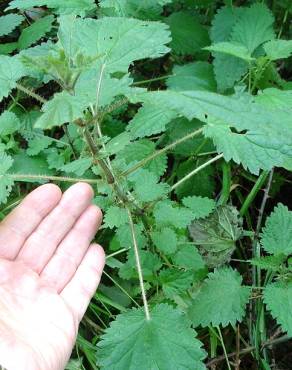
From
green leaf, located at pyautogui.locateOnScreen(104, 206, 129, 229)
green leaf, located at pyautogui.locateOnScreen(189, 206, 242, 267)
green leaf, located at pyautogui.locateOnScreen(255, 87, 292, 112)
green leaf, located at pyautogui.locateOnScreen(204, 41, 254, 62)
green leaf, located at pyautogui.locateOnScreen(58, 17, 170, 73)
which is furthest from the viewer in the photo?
green leaf, located at pyautogui.locateOnScreen(189, 206, 242, 267)

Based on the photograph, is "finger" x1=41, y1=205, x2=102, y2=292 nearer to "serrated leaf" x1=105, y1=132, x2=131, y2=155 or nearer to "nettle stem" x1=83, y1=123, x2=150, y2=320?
"nettle stem" x1=83, y1=123, x2=150, y2=320

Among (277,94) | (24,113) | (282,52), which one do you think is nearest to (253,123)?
(277,94)

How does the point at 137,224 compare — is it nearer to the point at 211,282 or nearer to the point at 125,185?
the point at 125,185

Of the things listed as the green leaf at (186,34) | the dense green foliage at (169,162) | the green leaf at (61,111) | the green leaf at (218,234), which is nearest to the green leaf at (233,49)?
the dense green foliage at (169,162)

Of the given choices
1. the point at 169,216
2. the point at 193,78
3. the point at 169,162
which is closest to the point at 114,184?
the point at 169,216

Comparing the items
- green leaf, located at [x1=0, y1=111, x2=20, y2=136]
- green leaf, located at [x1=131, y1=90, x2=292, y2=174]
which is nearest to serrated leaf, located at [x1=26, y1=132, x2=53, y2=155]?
green leaf, located at [x1=0, y1=111, x2=20, y2=136]
